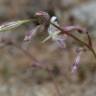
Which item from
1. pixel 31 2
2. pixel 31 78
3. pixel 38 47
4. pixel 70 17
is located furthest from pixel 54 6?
pixel 31 2

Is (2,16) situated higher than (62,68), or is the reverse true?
(62,68)

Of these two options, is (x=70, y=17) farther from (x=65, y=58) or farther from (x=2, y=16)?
(x=2, y=16)

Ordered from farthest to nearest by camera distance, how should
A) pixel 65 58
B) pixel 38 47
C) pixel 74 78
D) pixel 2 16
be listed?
1. pixel 2 16
2. pixel 38 47
3. pixel 65 58
4. pixel 74 78

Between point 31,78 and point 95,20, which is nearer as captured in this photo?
point 31,78

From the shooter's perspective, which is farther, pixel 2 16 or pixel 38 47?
pixel 2 16

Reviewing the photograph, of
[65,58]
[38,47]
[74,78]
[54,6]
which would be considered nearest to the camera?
[74,78]

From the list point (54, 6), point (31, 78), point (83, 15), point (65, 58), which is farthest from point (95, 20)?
point (31, 78)

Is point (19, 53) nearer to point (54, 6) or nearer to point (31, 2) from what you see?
point (54, 6)

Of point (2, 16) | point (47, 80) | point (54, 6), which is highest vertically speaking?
point (54, 6)

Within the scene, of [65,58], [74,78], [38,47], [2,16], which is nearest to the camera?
[74,78]
